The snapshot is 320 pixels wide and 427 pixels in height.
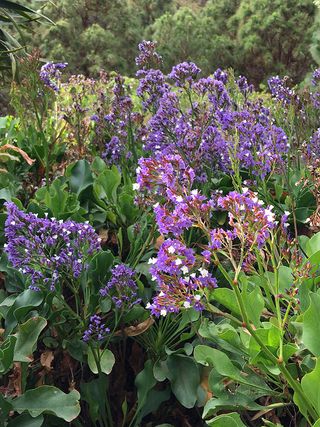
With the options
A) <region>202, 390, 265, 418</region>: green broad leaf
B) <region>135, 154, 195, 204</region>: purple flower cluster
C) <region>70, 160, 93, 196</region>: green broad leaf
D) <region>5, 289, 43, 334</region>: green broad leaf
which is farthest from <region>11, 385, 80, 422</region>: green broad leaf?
<region>70, 160, 93, 196</region>: green broad leaf

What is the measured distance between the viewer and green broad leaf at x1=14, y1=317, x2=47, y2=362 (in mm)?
1736

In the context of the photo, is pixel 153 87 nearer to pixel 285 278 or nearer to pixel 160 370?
pixel 285 278

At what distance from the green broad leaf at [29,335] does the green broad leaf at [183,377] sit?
431 millimetres

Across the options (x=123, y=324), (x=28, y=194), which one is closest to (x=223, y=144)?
(x=123, y=324)

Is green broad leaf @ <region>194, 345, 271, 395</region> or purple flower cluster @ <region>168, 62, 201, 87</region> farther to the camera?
purple flower cluster @ <region>168, 62, 201, 87</region>

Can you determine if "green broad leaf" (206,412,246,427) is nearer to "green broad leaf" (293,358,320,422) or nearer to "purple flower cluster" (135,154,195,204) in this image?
"green broad leaf" (293,358,320,422)

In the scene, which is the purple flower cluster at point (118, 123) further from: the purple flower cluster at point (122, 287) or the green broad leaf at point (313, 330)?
the green broad leaf at point (313, 330)

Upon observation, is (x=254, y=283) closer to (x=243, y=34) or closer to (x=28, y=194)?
(x=28, y=194)

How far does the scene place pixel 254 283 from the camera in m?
1.71

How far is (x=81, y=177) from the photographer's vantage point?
2.50 metres

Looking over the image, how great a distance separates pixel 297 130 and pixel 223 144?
2.16 ft

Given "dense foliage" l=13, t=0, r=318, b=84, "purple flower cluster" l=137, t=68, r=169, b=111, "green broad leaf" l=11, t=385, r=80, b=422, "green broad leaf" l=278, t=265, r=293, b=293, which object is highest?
"purple flower cluster" l=137, t=68, r=169, b=111

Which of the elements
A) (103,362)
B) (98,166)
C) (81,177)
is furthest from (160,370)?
(98,166)

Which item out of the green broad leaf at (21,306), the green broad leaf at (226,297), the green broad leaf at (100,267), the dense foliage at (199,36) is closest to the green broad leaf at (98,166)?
the green broad leaf at (100,267)
